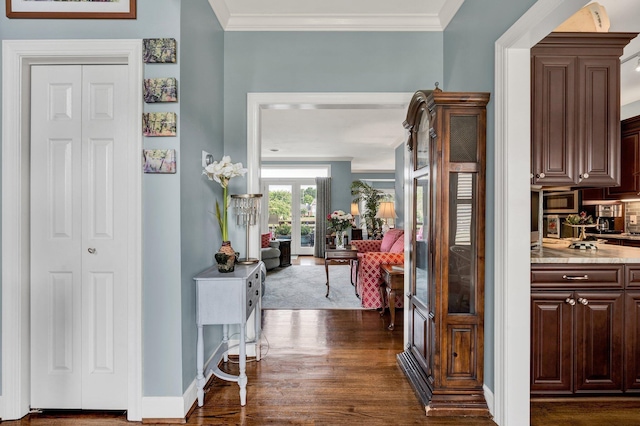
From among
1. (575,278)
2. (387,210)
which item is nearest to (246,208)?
(575,278)

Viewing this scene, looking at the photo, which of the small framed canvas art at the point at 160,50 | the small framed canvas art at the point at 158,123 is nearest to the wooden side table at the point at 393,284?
the small framed canvas art at the point at 158,123

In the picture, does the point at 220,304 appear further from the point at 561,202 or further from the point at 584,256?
the point at 561,202

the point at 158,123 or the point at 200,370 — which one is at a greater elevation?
the point at 158,123

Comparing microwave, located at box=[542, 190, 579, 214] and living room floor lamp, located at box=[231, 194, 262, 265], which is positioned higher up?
microwave, located at box=[542, 190, 579, 214]

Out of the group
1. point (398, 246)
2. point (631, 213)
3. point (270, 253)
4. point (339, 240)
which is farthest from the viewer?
point (270, 253)

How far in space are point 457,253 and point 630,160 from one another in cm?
481

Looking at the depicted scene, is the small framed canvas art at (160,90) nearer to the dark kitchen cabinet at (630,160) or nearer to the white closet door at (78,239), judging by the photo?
the white closet door at (78,239)

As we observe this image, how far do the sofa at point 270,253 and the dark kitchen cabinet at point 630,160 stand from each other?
6.03 meters

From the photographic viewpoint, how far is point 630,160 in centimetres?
489

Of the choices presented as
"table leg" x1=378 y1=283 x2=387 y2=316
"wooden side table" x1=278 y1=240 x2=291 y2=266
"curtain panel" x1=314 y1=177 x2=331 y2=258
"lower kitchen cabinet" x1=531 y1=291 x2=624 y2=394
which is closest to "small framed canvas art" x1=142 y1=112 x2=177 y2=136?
"lower kitchen cabinet" x1=531 y1=291 x2=624 y2=394

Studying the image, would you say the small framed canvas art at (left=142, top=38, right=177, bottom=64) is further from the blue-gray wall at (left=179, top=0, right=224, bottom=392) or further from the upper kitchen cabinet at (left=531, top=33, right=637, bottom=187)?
the upper kitchen cabinet at (left=531, top=33, right=637, bottom=187)

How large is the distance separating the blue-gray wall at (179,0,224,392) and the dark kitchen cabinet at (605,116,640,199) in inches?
228

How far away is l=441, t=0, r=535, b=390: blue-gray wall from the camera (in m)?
1.93

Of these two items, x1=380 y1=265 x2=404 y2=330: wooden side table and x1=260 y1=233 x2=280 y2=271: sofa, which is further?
x1=260 y1=233 x2=280 y2=271: sofa
